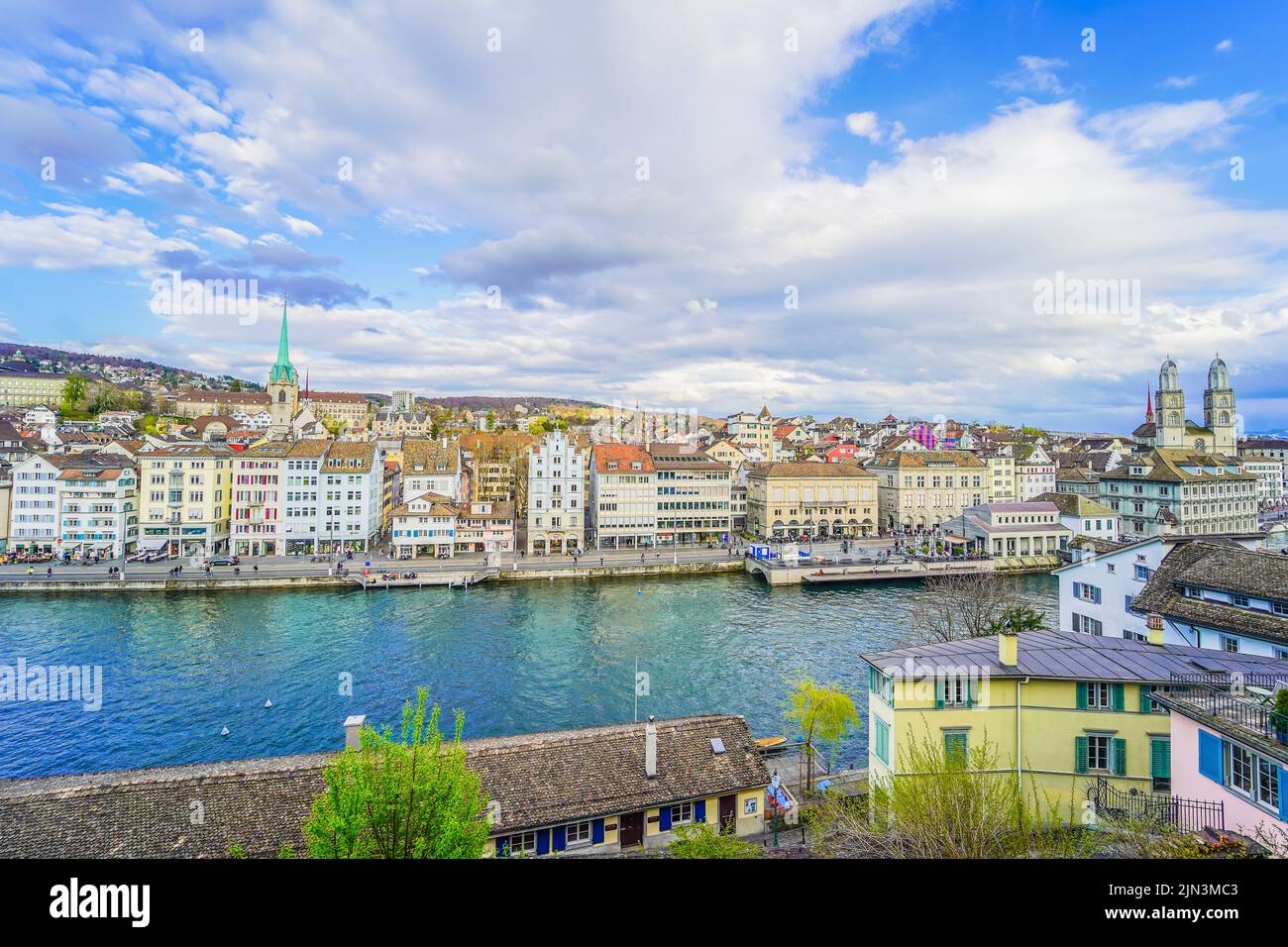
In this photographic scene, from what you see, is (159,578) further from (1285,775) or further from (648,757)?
(1285,775)

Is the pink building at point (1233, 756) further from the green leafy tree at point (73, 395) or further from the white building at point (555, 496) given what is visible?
the green leafy tree at point (73, 395)

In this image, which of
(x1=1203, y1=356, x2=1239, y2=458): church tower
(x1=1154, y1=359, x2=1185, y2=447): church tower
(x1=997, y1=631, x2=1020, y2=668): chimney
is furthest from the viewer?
(x1=1203, y1=356, x2=1239, y2=458): church tower

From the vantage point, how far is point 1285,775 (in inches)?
234

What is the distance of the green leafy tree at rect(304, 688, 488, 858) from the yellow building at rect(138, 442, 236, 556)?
1604 inches

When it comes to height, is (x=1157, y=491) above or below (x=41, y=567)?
above

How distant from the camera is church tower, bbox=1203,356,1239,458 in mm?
60594

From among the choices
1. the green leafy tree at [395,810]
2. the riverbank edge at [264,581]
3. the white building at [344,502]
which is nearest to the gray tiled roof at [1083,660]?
the green leafy tree at [395,810]

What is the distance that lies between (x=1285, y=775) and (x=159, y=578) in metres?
40.2

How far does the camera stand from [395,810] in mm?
5832

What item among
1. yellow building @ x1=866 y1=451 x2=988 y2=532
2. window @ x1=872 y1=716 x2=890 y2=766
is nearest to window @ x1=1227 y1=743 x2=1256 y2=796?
window @ x1=872 y1=716 x2=890 y2=766

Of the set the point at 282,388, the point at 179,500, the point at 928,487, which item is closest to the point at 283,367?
the point at 282,388

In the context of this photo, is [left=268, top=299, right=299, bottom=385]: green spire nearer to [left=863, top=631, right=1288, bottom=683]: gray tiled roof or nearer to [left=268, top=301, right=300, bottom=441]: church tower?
[left=268, top=301, right=300, bottom=441]: church tower
